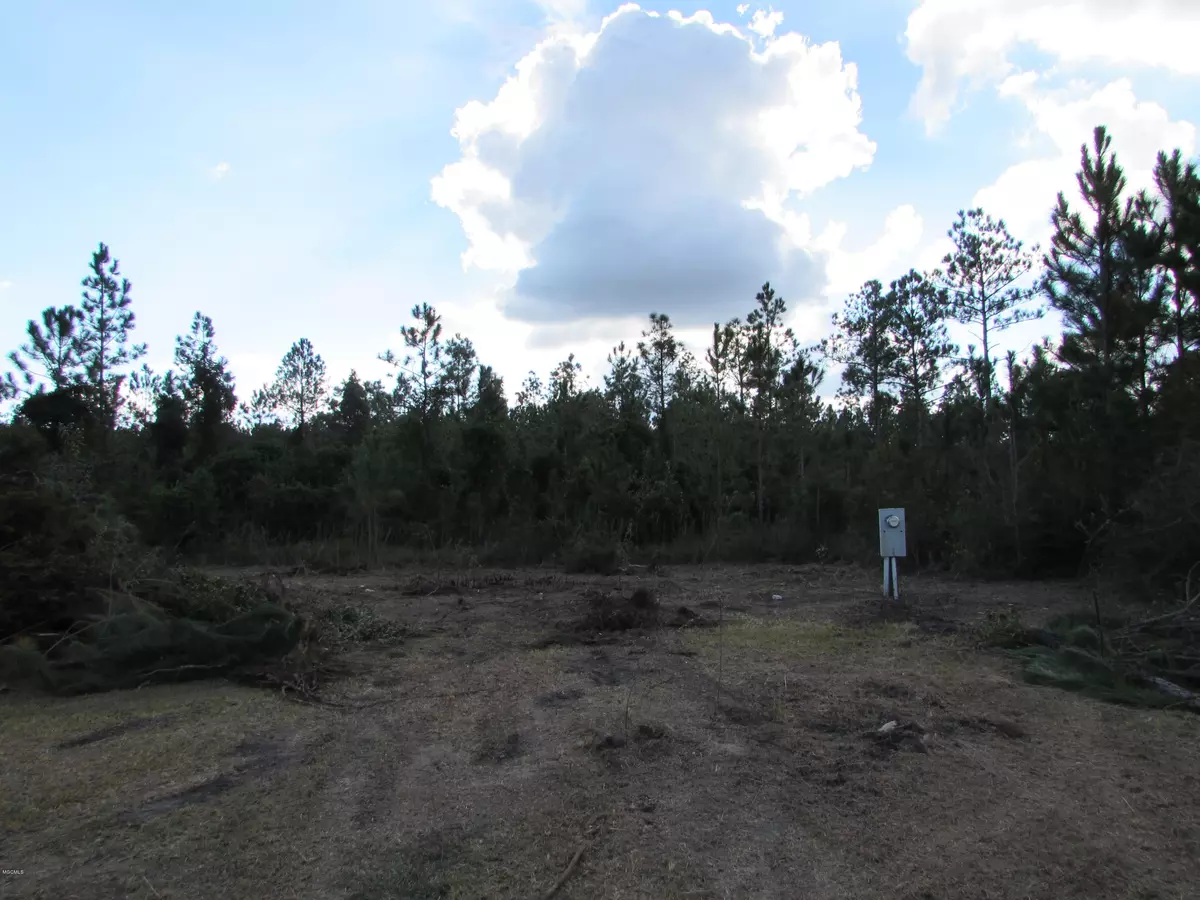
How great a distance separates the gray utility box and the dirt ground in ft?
→ 11.0

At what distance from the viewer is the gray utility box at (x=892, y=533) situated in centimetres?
1103

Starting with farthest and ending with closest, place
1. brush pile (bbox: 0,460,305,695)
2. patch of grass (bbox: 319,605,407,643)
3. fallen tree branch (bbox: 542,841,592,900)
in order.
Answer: patch of grass (bbox: 319,605,407,643) → brush pile (bbox: 0,460,305,695) → fallen tree branch (bbox: 542,841,592,900)

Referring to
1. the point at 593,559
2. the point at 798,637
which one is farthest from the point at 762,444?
the point at 798,637

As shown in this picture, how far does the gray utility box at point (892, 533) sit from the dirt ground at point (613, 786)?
3.35 metres

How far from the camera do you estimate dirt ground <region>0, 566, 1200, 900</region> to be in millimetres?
3404

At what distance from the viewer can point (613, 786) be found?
4359 millimetres

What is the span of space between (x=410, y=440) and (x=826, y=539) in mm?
12180

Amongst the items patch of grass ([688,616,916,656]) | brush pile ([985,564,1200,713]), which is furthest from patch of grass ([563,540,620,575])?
brush pile ([985,564,1200,713])

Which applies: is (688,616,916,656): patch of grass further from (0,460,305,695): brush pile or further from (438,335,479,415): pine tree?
(438,335,479,415): pine tree

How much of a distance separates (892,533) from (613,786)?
7784mm

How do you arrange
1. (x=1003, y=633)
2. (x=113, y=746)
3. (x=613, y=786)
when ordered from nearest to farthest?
(x=613, y=786), (x=113, y=746), (x=1003, y=633)

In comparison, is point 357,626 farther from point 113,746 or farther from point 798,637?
point 798,637

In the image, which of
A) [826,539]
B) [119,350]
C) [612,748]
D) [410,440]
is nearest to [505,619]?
[612,748]

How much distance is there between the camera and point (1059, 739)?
515 cm
